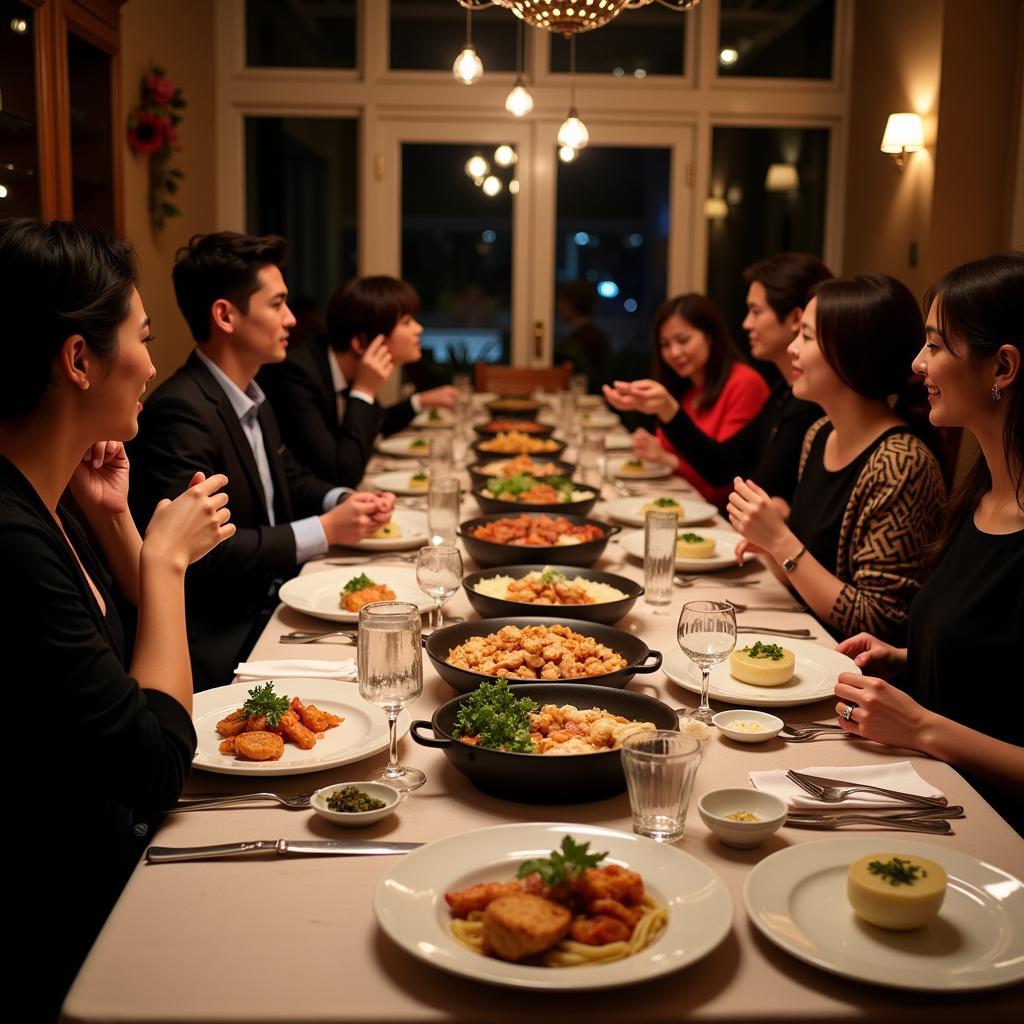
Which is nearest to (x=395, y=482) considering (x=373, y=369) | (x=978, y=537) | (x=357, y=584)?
(x=373, y=369)

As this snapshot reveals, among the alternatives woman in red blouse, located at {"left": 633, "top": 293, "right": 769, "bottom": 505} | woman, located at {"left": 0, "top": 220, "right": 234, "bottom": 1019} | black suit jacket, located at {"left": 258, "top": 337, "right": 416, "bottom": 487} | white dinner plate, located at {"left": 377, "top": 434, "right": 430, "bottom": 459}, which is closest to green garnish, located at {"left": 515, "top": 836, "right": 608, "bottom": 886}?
woman, located at {"left": 0, "top": 220, "right": 234, "bottom": 1019}

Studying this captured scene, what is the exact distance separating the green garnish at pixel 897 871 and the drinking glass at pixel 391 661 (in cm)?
55

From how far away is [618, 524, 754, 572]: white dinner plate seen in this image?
2.51 metres

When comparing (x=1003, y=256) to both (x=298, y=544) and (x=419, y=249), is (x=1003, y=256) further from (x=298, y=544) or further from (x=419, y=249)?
(x=419, y=249)

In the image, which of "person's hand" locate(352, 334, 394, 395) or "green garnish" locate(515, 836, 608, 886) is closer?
"green garnish" locate(515, 836, 608, 886)

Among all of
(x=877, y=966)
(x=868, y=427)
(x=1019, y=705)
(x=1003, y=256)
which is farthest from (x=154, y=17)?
(x=877, y=966)

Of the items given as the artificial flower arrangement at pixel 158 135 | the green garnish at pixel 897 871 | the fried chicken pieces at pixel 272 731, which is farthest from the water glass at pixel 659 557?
the artificial flower arrangement at pixel 158 135

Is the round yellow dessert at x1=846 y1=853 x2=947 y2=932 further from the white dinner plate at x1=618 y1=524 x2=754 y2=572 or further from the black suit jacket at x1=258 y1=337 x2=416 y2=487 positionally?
the black suit jacket at x1=258 y1=337 x2=416 y2=487

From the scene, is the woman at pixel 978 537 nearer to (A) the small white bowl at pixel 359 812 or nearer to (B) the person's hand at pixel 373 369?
(A) the small white bowl at pixel 359 812

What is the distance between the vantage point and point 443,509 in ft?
8.19

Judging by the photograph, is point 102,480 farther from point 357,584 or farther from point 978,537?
point 978,537

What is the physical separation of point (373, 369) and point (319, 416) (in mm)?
247

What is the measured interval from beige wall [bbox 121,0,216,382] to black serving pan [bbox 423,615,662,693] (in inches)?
151

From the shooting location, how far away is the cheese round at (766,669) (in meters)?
1.74
